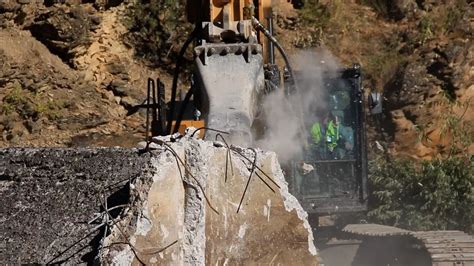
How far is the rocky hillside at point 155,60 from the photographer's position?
18484 mm

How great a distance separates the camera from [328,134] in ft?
40.8

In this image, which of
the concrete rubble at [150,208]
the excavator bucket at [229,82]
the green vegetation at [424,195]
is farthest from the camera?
the green vegetation at [424,195]

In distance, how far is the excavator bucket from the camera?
856 cm

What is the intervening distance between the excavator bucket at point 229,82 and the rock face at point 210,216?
2.80 m

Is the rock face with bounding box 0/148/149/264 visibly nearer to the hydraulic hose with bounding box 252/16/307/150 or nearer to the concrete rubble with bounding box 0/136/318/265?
the concrete rubble with bounding box 0/136/318/265

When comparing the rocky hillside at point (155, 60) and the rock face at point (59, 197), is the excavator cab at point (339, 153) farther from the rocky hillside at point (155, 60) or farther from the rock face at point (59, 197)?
the rock face at point (59, 197)

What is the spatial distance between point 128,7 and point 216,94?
12479 mm

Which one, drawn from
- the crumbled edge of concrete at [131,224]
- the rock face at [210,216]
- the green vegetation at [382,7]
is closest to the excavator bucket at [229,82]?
the rock face at [210,216]

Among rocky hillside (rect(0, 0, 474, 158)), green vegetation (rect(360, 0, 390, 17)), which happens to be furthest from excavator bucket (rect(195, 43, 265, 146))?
green vegetation (rect(360, 0, 390, 17))

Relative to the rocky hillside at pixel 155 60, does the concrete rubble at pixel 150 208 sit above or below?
above

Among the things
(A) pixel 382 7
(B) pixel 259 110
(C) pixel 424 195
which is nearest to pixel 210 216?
(B) pixel 259 110

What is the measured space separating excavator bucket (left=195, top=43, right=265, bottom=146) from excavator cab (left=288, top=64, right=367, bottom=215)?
329 cm

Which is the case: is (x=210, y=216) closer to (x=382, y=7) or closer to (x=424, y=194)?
(x=424, y=194)

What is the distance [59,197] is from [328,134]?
761 centimetres
